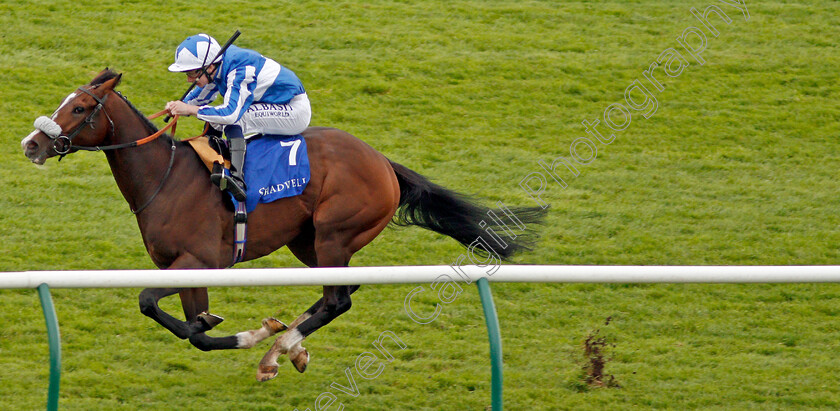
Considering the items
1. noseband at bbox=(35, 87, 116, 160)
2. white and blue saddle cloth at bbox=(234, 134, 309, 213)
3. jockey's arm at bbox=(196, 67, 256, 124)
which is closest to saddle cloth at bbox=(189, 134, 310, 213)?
white and blue saddle cloth at bbox=(234, 134, 309, 213)

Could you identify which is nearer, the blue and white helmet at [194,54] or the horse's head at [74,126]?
the horse's head at [74,126]

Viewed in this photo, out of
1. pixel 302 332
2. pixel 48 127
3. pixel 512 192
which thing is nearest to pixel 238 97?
pixel 48 127

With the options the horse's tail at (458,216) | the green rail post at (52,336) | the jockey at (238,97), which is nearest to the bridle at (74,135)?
the jockey at (238,97)

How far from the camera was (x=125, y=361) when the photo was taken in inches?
193

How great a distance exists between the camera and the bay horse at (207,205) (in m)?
4.38

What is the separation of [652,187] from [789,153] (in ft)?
4.68

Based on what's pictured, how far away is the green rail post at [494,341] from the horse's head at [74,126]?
2.39 meters

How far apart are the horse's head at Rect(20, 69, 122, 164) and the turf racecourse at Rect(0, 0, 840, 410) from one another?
1.12m

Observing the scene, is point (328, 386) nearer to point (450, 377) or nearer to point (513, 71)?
point (450, 377)

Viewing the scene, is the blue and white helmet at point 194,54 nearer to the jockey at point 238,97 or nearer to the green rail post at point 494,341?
the jockey at point 238,97

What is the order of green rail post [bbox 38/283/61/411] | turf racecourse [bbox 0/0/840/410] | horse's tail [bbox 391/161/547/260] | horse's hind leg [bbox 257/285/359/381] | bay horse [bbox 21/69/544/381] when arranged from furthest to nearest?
horse's tail [bbox 391/161/547/260]
turf racecourse [bbox 0/0/840/410]
horse's hind leg [bbox 257/285/359/381]
bay horse [bbox 21/69/544/381]
green rail post [bbox 38/283/61/411]

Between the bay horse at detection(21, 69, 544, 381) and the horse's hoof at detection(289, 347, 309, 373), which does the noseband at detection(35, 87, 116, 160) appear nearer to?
the bay horse at detection(21, 69, 544, 381)

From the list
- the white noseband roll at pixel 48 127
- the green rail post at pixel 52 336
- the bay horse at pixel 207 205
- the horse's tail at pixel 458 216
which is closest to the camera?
the green rail post at pixel 52 336

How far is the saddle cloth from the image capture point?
4598mm
